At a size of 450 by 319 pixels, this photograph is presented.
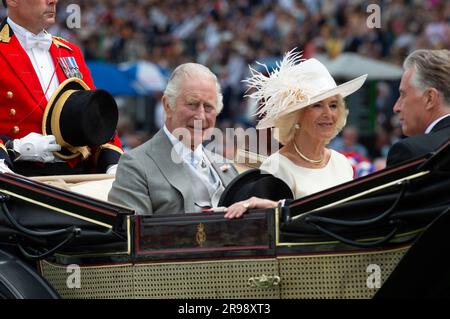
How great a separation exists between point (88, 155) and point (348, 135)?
6.50 m

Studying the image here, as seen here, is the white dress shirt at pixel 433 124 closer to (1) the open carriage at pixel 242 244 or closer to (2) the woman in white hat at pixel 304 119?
(1) the open carriage at pixel 242 244

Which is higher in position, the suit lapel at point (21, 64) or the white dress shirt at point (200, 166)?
the suit lapel at point (21, 64)

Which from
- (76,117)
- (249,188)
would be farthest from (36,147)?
(249,188)

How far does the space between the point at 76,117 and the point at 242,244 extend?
4.48ft

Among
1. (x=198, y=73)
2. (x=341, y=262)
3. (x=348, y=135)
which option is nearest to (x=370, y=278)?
(x=341, y=262)

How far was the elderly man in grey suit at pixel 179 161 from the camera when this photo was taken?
16.4 ft

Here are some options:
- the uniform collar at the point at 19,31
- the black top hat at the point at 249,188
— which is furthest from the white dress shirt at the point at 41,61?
the black top hat at the point at 249,188

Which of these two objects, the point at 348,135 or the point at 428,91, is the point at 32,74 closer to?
the point at 428,91

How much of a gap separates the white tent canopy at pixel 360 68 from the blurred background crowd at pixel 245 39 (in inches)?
11.1

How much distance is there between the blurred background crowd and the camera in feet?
47.0

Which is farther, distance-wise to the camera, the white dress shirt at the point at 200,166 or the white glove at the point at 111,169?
the white glove at the point at 111,169
